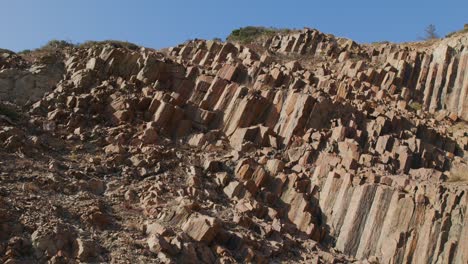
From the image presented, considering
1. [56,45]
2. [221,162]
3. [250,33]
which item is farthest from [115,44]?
[250,33]

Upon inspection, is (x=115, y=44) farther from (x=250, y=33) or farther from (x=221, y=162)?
(x=250, y=33)

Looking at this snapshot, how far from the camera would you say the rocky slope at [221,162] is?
16.9 meters

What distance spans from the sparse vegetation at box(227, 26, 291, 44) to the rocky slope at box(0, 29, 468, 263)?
10.8 m

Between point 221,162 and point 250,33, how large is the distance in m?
24.6

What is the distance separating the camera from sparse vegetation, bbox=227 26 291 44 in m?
42.9

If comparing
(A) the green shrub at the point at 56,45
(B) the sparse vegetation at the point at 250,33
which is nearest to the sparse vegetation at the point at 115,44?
(A) the green shrub at the point at 56,45

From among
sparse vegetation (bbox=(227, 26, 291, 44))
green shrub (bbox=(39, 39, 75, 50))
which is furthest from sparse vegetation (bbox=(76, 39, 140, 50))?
sparse vegetation (bbox=(227, 26, 291, 44))

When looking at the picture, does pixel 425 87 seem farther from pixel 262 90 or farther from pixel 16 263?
pixel 16 263

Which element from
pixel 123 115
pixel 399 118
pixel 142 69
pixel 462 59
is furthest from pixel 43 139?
pixel 462 59

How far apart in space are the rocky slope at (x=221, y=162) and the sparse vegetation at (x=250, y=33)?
10779mm

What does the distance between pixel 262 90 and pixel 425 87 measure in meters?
12.2

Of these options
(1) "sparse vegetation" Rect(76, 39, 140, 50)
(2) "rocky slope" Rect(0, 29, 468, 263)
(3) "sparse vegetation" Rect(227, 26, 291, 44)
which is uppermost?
(3) "sparse vegetation" Rect(227, 26, 291, 44)

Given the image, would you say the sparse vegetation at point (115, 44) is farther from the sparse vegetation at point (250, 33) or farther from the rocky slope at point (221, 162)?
the sparse vegetation at point (250, 33)

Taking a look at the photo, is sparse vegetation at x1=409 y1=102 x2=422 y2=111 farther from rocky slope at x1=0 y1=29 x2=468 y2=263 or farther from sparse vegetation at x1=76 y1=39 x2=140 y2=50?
sparse vegetation at x1=76 y1=39 x2=140 y2=50
